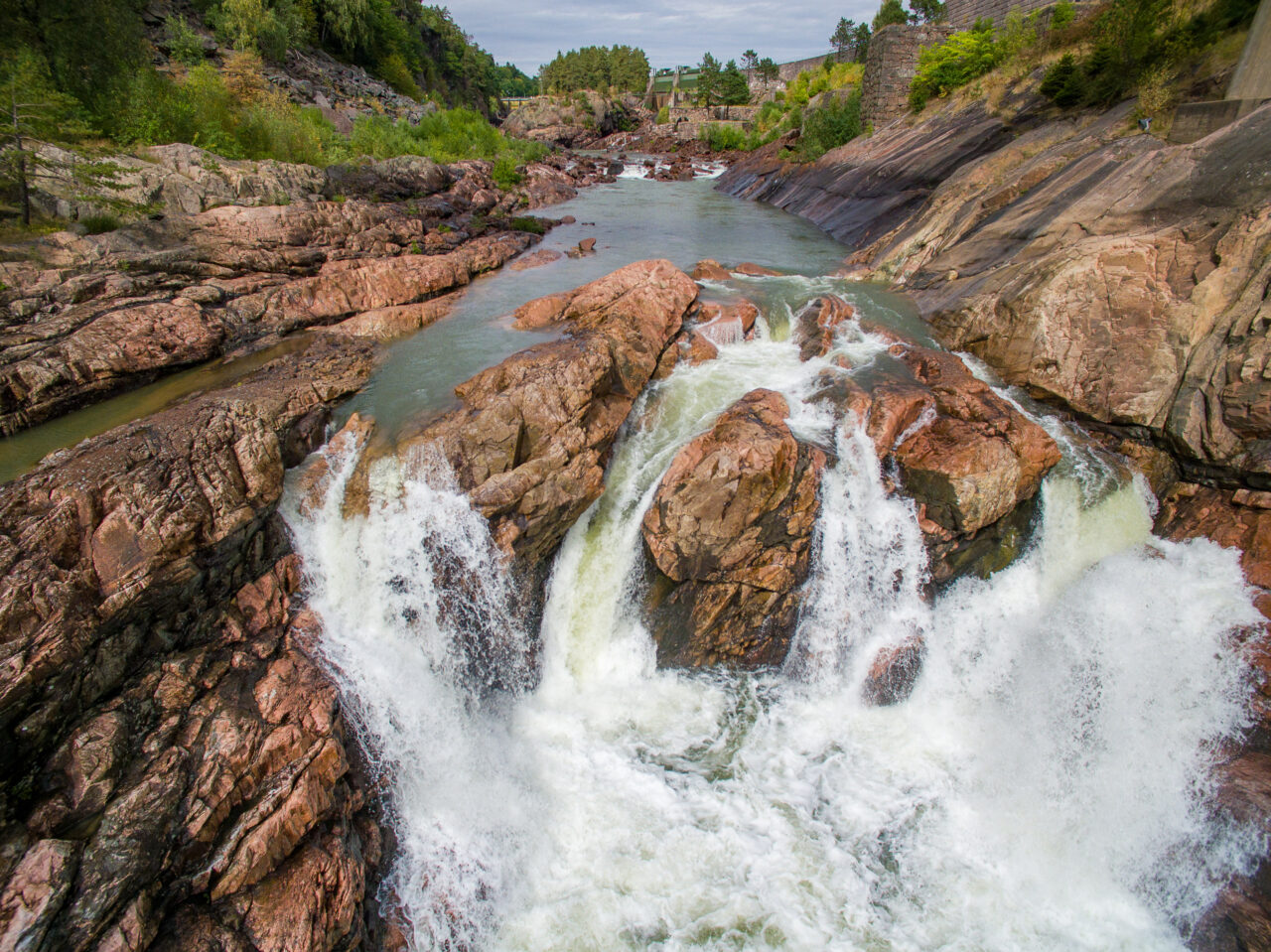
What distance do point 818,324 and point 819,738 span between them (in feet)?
34.9

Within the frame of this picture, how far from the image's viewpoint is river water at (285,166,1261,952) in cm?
758

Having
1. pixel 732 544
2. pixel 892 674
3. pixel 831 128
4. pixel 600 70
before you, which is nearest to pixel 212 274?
pixel 732 544

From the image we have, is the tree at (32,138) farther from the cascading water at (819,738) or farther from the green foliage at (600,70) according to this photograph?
A: the green foliage at (600,70)

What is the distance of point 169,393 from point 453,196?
72.0 ft

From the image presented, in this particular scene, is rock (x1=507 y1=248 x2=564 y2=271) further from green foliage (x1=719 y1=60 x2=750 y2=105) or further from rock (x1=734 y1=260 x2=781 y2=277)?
green foliage (x1=719 y1=60 x2=750 y2=105)

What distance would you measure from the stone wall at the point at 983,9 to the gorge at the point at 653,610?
21.8m

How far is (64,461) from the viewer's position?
796 cm

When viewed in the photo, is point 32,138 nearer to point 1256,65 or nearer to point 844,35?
point 1256,65

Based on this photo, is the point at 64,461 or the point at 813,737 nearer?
the point at 64,461

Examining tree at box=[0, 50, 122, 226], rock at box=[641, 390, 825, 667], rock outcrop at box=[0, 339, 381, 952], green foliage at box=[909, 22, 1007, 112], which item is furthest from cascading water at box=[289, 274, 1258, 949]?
green foliage at box=[909, 22, 1007, 112]

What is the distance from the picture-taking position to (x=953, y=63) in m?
28.8

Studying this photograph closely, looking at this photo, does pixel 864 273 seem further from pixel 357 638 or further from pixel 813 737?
pixel 357 638

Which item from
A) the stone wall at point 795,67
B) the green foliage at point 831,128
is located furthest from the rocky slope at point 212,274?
the stone wall at point 795,67

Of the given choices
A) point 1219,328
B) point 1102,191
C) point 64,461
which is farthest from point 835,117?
A: point 64,461
